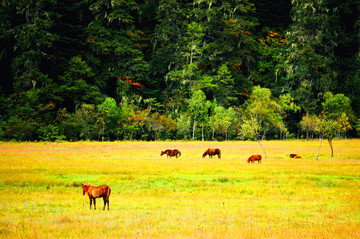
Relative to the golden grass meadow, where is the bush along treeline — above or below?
above

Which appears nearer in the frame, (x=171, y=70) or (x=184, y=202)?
(x=184, y=202)

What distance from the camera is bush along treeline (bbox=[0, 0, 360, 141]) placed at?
5784cm

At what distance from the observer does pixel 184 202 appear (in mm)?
13844

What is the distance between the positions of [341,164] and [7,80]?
62784 millimetres

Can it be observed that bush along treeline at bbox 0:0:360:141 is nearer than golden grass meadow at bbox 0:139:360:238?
No

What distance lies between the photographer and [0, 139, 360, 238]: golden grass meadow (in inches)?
377

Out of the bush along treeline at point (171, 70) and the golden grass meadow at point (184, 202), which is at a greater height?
the bush along treeline at point (171, 70)

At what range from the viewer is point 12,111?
5316 cm

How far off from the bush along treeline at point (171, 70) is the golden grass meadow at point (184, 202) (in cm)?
3525

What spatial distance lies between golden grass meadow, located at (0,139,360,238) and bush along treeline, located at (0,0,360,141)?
1388 inches

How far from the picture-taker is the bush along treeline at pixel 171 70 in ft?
190

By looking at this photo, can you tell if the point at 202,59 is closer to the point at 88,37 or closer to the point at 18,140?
the point at 88,37

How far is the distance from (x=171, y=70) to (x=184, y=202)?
63041 mm

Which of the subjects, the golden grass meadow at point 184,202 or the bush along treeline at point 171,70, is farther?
the bush along treeline at point 171,70
